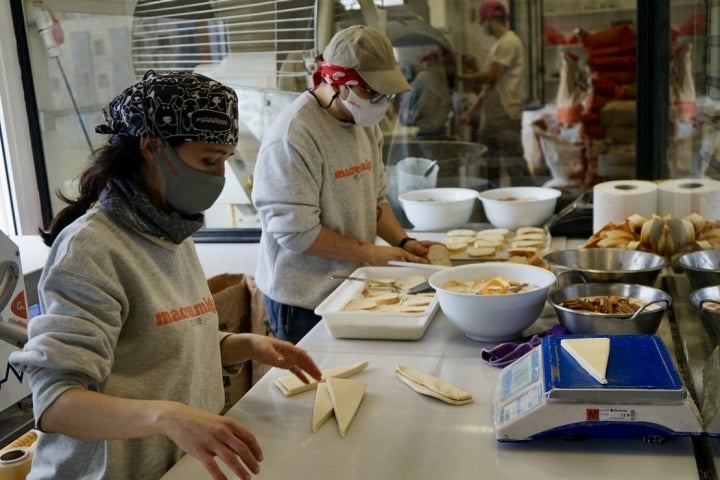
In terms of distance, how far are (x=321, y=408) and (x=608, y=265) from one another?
1102 mm

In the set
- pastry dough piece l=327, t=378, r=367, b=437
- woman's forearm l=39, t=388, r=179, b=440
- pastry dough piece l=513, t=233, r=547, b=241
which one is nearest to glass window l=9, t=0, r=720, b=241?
pastry dough piece l=513, t=233, r=547, b=241

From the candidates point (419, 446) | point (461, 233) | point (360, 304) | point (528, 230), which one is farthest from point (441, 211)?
point (419, 446)

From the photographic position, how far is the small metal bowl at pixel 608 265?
2.17 meters

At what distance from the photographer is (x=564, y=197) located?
145 inches

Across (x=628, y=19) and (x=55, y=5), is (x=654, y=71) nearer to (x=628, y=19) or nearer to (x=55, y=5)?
(x=628, y=19)

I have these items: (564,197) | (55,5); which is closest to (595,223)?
(564,197)

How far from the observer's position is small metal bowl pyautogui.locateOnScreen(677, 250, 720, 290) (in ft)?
6.23

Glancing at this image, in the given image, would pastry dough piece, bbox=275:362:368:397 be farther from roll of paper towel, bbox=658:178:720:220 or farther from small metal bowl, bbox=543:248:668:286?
roll of paper towel, bbox=658:178:720:220

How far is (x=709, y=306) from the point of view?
1.65 m

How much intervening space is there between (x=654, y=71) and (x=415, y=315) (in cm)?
200

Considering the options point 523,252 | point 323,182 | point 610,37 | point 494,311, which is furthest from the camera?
point 610,37

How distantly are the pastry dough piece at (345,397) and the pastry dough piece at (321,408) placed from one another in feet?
0.03

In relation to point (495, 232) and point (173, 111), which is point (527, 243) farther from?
point (173, 111)

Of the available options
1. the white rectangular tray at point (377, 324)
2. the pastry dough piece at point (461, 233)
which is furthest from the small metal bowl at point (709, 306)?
the pastry dough piece at point (461, 233)
